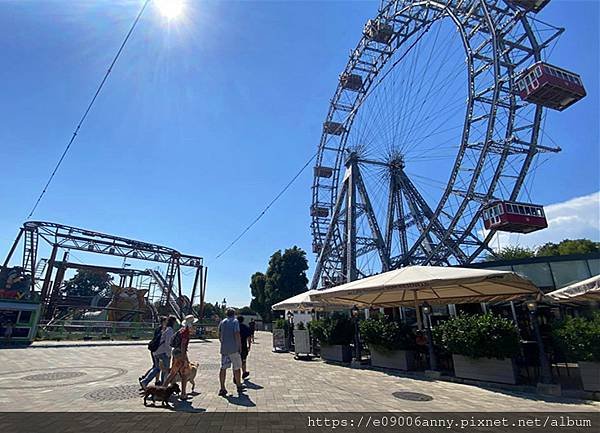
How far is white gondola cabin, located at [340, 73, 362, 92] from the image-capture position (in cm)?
3112

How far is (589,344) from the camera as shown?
5.64 m

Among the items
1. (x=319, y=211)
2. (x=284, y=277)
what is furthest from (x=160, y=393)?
(x=284, y=277)

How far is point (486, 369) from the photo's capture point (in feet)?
21.9

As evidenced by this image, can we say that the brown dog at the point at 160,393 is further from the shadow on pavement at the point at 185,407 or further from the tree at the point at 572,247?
the tree at the point at 572,247

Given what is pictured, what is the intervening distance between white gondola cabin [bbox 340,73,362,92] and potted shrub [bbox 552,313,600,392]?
29119 mm

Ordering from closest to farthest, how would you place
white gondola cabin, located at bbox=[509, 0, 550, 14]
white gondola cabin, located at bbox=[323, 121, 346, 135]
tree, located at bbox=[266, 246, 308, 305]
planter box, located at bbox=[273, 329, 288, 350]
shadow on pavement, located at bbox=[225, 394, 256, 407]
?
shadow on pavement, located at bbox=[225, 394, 256, 407]
planter box, located at bbox=[273, 329, 288, 350]
white gondola cabin, located at bbox=[509, 0, 550, 14]
white gondola cabin, located at bbox=[323, 121, 346, 135]
tree, located at bbox=[266, 246, 308, 305]

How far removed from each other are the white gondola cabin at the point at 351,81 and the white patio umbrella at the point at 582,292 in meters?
28.3

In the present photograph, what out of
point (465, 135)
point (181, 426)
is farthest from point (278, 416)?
point (465, 135)

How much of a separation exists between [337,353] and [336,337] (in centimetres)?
52

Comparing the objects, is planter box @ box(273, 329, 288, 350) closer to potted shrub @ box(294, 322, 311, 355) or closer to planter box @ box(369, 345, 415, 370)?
potted shrub @ box(294, 322, 311, 355)

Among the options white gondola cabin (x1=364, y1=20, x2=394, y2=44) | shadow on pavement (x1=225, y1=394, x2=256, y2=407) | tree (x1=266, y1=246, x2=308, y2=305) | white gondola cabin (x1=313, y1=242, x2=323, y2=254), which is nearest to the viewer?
shadow on pavement (x1=225, y1=394, x2=256, y2=407)

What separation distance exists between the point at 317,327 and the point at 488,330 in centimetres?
580

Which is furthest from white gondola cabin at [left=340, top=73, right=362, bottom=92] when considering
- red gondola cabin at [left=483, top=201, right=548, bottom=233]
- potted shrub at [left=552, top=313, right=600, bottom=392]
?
potted shrub at [left=552, top=313, right=600, bottom=392]

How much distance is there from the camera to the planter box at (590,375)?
18.3ft
